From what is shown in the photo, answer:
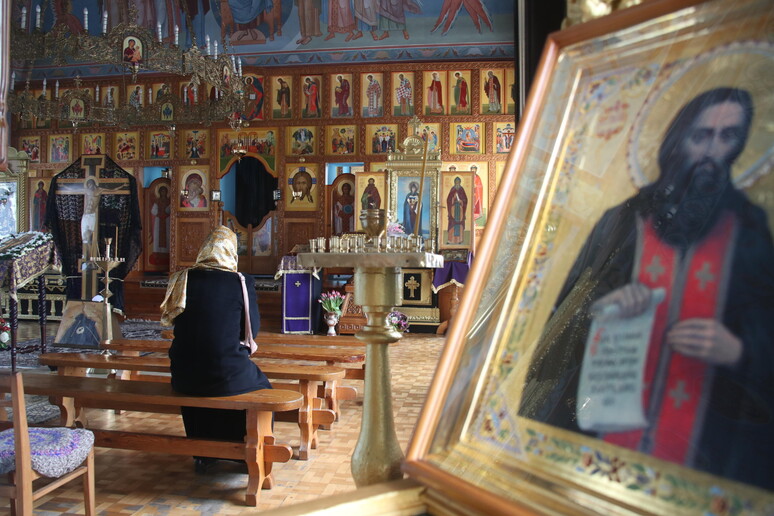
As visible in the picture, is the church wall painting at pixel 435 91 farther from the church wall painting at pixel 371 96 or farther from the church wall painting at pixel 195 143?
the church wall painting at pixel 195 143

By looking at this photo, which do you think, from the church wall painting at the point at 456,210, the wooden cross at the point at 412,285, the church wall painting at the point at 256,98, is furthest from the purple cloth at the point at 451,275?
the church wall painting at the point at 256,98

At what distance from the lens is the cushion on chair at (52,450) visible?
239 cm

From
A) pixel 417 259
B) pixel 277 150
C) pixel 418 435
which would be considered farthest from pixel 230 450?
pixel 277 150

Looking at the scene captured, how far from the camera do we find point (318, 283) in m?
10.5

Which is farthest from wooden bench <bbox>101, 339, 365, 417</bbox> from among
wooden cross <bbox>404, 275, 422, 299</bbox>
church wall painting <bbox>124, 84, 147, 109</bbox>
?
church wall painting <bbox>124, 84, 147, 109</bbox>

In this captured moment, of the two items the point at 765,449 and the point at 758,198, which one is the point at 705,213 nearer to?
the point at 758,198

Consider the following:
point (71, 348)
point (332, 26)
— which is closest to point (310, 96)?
point (332, 26)

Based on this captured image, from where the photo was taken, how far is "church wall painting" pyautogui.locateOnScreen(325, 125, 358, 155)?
12633 mm

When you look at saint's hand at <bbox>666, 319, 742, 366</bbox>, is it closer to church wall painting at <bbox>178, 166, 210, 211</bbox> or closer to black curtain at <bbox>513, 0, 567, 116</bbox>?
black curtain at <bbox>513, 0, 567, 116</bbox>

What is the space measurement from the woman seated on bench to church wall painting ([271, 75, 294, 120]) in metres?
9.83

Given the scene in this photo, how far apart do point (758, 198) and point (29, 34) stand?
888 centimetres

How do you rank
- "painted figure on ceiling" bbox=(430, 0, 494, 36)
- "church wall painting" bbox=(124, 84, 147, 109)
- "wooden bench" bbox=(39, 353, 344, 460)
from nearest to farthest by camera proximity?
"wooden bench" bbox=(39, 353, 344, 460), "painted figure on ceiling" bbox=(430, 0, 494, 36), "church wall painting" bbox=(124, 84, 147, 109)

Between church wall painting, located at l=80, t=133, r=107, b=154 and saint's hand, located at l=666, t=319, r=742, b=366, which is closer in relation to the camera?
saint's hand, located at l=666, t=319, r=742, b=366

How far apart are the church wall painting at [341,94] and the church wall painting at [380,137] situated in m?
0.59
